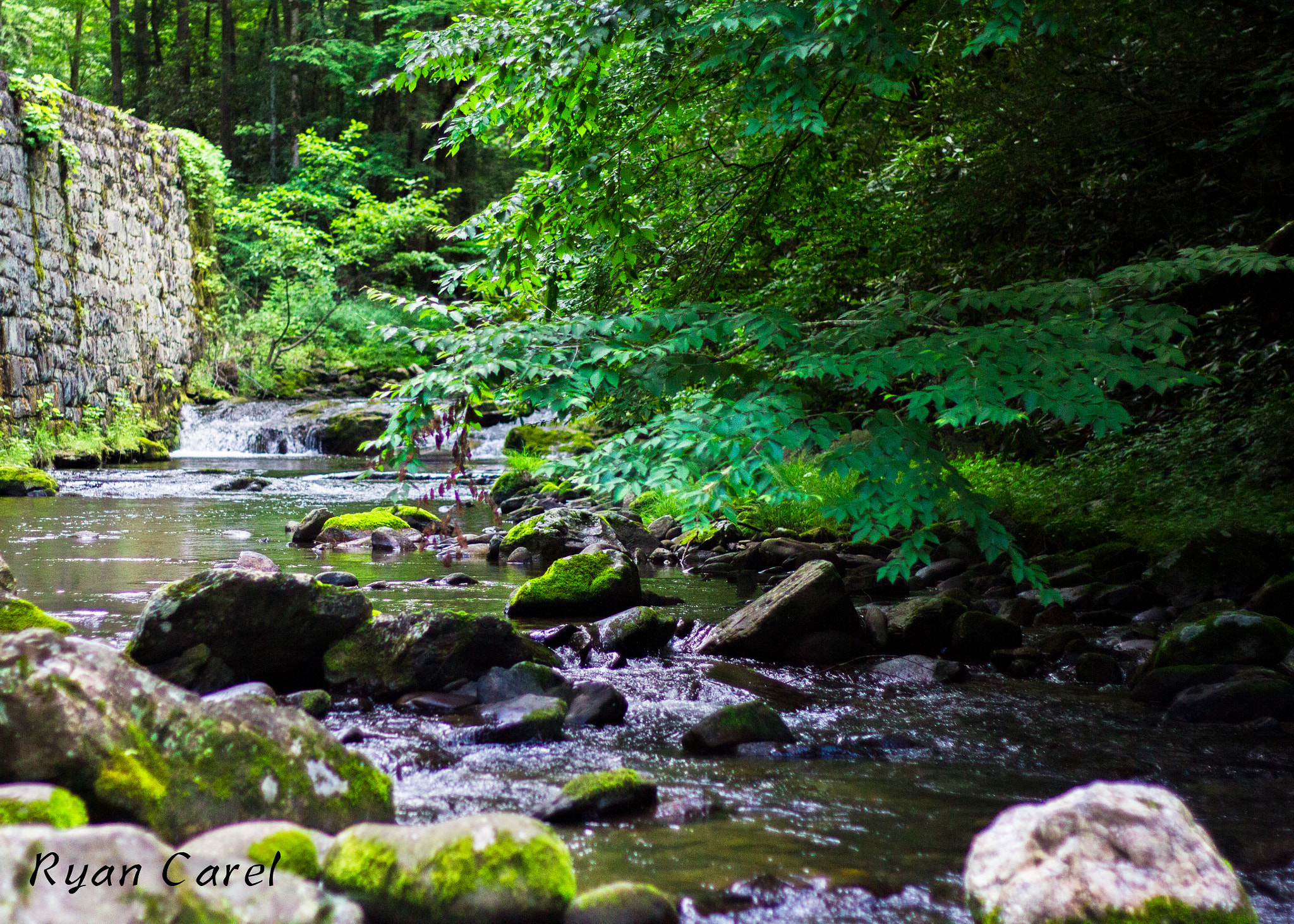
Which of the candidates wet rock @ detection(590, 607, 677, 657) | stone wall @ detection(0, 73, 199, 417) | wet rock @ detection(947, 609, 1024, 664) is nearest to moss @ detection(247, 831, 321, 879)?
wet rock @ detection(590, 607, 677, 657)

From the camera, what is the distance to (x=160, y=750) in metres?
2.72

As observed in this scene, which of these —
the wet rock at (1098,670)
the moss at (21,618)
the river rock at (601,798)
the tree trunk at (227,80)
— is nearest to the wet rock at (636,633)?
the river rock at (601,798)

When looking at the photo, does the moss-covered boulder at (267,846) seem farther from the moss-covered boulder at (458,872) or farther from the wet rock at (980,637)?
the wet rock at (980,637)

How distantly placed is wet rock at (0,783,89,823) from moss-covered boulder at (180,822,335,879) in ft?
1.04

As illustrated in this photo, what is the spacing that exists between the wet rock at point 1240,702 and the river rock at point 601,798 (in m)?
2.66

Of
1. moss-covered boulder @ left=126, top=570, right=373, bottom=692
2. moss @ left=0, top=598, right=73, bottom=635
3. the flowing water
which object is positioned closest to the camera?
the flowing water

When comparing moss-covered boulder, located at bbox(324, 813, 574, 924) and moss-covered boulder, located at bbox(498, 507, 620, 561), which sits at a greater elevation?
moss-covered boulder, located at bbox(324, 813, 574, 924)

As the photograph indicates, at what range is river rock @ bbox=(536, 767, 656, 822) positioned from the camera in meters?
3.09

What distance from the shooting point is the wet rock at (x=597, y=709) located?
4195 mm

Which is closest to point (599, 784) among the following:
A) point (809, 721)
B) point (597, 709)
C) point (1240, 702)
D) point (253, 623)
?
point (597, 709)

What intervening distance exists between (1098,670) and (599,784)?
3119mm

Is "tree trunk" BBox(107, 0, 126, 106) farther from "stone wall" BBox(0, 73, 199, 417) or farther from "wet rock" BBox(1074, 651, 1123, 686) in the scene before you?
"wet rock" BBox(1074, 651, 1123, 686)

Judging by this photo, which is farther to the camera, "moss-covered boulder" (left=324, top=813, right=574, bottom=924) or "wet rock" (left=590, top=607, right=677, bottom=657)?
"wet rock" (left=590, top=607, right=677, bottom=657)

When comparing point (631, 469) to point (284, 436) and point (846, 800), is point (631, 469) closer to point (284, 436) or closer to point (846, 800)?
point (846, 800)
